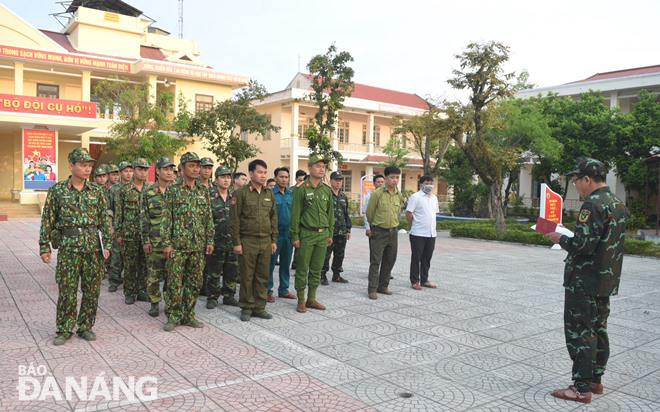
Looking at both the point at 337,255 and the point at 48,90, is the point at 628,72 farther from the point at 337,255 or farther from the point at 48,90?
the point at 48,90

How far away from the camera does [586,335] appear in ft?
11.8

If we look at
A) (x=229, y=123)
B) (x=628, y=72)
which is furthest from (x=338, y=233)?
(x=628, y=72)

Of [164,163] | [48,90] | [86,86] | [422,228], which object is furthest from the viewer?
[48,90]

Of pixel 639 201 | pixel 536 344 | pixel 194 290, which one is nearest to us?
pixel 536 344

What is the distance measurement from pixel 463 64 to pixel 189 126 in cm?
1327

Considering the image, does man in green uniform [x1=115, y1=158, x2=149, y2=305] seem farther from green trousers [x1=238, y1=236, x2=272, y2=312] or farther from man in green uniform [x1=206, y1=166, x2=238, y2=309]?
green trousers [x1=238, y1=236, x2=272, y2=312]

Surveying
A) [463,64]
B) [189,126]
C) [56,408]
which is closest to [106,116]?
[189,126]

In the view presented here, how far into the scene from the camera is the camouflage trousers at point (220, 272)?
6.33 metres

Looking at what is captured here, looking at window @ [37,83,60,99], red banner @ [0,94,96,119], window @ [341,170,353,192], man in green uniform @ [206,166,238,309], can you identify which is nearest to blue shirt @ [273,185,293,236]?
man in green uniform @ [206,166,238,309]

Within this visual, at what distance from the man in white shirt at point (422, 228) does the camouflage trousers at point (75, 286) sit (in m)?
4.45

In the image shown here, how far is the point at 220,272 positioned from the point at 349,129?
3026cm

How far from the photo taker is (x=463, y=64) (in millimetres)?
15586

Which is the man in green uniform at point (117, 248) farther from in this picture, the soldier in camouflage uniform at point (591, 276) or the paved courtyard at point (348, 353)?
the soldier in camouflage uniform at point (591, 276)

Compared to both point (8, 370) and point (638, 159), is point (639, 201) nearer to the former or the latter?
point (638, 159)
